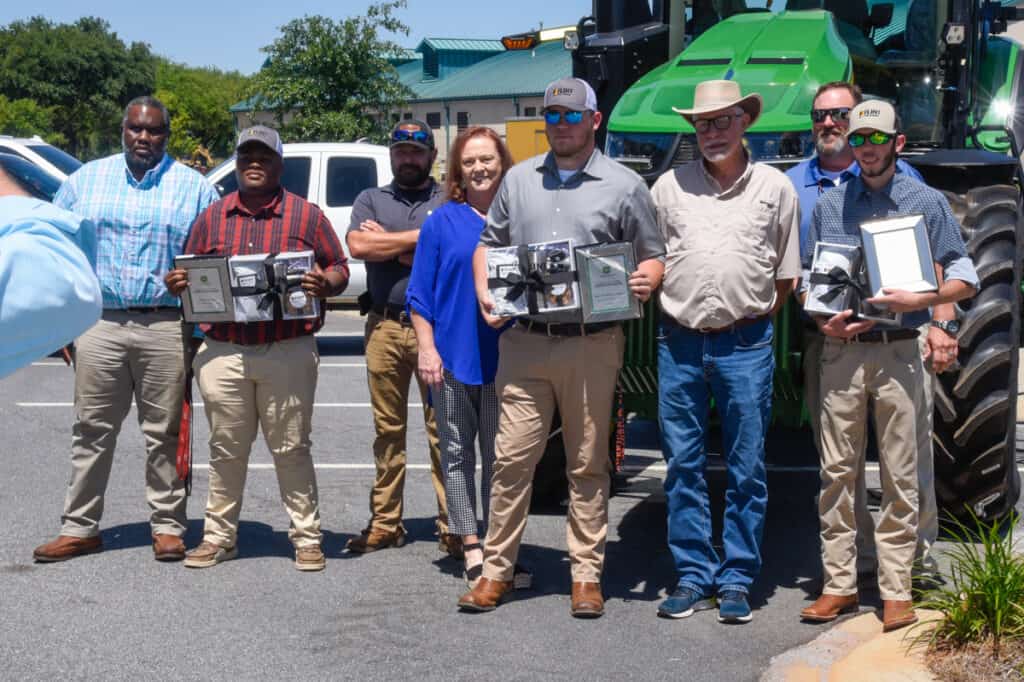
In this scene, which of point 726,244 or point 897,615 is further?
point 726,244

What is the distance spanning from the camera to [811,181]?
19.9ft

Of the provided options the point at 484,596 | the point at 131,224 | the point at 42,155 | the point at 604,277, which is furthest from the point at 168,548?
the point at 42,155

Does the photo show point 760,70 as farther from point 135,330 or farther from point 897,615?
point 135,330

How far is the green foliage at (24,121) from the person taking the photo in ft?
184

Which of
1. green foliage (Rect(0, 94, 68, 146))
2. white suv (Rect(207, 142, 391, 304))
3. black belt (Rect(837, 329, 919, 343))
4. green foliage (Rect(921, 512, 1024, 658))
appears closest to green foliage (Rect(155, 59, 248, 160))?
green foliage (Rect(0, 94, 68, 146))

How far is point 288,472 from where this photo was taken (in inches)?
256

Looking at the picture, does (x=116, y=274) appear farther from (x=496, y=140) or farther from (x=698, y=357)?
(x=698, y=357)

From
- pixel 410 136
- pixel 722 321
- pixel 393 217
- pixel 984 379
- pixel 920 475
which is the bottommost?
pixel 920 475

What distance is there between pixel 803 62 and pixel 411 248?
7.59 ft

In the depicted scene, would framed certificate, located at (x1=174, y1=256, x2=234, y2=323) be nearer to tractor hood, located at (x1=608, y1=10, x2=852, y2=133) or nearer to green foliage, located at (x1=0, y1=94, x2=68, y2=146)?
tractor hood, located at (x1=608, y1=10, x2=852, y2=133)

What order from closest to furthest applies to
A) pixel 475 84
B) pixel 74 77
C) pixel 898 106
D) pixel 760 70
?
pixel 760 70, pixel 898 106, pixel 475 84, pixel 74 77

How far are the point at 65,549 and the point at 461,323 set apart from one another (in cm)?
215

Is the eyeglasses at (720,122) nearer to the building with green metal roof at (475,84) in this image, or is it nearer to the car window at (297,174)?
the car window at (297,174)

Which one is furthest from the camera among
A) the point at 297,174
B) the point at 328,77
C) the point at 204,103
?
the point at 204,103
